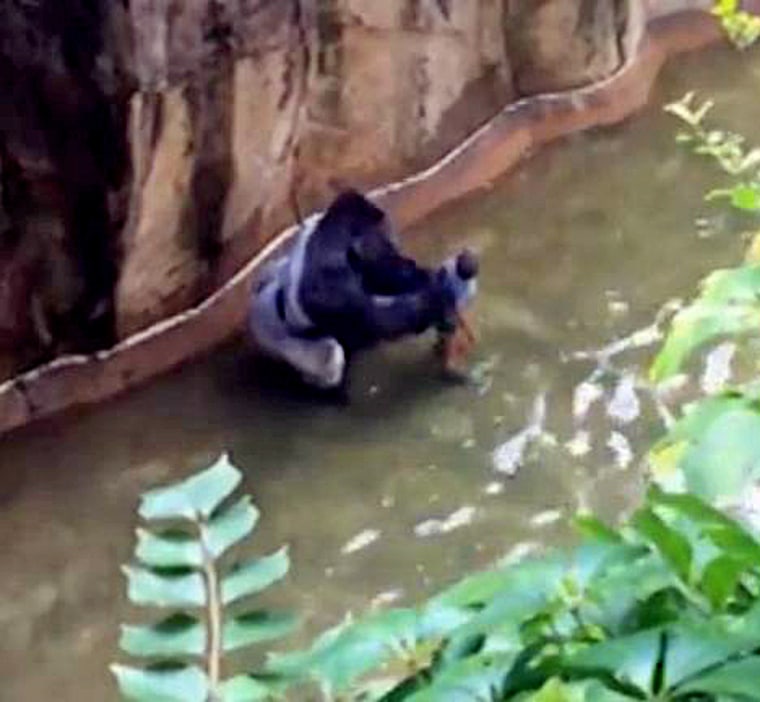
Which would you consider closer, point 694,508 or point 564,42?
point 694,508

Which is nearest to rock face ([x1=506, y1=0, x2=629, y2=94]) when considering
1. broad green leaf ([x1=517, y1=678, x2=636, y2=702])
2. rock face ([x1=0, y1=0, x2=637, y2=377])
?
rock face ([x1=0, y1=0, x2=637, y2=377])

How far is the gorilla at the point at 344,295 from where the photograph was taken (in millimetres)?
2781

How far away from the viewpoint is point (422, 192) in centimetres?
330

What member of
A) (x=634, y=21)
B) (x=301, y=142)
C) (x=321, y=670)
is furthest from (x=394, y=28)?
(x=321, y=670)

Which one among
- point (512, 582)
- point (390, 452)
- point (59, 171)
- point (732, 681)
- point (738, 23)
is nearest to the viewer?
point (732, 681)

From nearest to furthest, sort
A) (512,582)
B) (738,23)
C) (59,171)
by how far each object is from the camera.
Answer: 1. (512,582)
2. (738,23)
3. (59,171)

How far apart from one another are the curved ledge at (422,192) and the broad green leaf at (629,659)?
2160 millimetres

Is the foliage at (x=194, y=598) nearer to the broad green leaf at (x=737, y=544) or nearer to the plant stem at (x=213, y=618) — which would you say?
the plant stem at (x=213, y=618)

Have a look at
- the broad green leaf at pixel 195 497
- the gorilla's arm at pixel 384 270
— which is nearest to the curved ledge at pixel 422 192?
the gorilla's arm at pixel 384 270

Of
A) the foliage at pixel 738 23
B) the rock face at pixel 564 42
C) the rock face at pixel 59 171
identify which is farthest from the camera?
the rock face at pixel 564 42

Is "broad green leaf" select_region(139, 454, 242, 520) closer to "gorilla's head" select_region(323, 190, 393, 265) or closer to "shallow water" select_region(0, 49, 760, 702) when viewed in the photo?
"shallow water" select_region(0, 49, 760, 702)

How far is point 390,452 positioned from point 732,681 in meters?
2.05

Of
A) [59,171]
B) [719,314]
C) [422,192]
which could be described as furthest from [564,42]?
[719,314]

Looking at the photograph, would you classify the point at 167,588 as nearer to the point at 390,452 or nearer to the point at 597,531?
the point at 597,531
